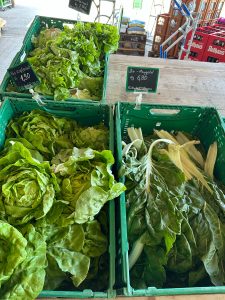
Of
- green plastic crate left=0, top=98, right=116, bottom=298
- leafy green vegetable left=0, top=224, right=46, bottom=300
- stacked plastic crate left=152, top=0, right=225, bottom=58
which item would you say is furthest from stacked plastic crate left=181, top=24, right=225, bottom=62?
leafy green vegetable left=0, top=224, right=46, bottom=300

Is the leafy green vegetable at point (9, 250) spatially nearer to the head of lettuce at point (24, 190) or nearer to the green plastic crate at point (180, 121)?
the head of lettuce at point (24, 190)

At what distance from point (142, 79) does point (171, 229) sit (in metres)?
0.89

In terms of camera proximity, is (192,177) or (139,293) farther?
(192,177)

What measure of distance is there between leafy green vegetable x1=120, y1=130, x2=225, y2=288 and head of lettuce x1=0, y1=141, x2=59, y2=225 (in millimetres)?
327

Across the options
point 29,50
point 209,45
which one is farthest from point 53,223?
point 209,45

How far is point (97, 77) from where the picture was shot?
1832 mm

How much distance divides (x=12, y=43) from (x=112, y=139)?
4.69 meters

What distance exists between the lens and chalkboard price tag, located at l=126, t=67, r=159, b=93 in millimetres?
1442

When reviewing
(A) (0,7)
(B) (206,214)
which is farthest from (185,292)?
(A) (0,7)

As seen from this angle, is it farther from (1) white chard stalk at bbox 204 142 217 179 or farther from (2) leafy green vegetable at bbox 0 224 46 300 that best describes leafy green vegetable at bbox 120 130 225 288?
(2) leafy green vegetable at bbox 0 224 46 300

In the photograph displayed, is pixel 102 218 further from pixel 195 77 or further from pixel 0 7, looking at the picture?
pixel 0 7

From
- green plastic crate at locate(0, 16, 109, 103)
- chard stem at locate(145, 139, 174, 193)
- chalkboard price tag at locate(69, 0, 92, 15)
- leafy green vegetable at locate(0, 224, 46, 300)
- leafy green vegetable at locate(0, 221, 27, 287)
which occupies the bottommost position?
leafy green vegetable at locate(0, 224, 46, 300)

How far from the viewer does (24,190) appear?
897mm

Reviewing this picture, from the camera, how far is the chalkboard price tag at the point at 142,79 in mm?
1442
